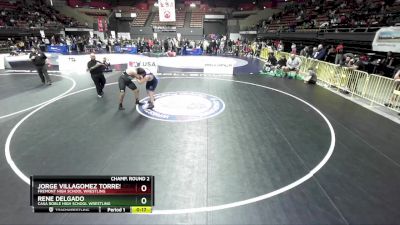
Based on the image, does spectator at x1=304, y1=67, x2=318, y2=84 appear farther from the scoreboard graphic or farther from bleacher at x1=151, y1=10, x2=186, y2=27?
bleacher at x1=151, y1=10, x2=186, y2=27

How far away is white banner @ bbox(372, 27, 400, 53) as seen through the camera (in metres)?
12.1

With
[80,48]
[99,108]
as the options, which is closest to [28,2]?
[80,48]

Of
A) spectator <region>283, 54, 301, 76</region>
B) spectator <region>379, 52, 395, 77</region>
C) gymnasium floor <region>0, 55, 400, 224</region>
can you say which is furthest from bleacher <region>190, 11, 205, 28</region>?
gymnasium floor <region>0, 55, 400, 224</region>

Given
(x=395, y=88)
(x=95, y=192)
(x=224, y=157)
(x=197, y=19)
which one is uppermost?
(x=197, y=19)

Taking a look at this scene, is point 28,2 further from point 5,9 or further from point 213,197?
point 213,197

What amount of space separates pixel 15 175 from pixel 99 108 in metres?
4.17

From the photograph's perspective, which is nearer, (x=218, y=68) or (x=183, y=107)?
(x=183, y=107)

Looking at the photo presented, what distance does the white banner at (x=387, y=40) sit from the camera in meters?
12.1

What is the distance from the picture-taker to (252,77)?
48.0ft

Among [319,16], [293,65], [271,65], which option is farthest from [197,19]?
[293,65]

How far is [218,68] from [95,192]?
520 inches

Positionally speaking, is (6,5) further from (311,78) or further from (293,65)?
(311,78)

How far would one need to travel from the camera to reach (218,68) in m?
15.5

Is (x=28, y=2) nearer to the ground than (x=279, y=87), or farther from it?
farther from it
